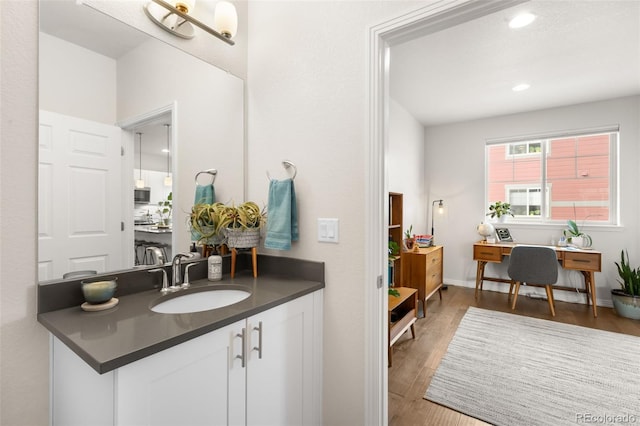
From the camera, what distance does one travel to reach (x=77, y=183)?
1.09 meters

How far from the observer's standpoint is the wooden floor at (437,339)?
1.75m

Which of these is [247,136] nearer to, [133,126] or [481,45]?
[133,126]

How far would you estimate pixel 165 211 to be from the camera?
1.44 metres

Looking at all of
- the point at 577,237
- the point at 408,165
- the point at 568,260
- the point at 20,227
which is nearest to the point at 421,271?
the point at 408,165

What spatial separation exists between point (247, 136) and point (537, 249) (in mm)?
3382

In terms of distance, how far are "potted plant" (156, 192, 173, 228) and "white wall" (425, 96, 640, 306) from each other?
167 inches

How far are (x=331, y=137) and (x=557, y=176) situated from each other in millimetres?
4151

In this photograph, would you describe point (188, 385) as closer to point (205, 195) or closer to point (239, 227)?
point (239, 227)

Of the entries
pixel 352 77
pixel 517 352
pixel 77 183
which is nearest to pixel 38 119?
pixel 77 183

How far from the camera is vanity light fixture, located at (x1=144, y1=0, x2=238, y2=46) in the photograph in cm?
128

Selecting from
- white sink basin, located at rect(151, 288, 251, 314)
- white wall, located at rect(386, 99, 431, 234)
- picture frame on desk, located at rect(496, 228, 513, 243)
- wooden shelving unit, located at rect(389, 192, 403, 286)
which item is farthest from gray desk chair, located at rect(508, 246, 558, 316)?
white sink basin, located at rect(151, 288, 251, 314)

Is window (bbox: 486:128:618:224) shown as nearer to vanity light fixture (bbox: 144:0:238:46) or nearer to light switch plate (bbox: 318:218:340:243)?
light switch plate (bbox: 318:218:340:243)

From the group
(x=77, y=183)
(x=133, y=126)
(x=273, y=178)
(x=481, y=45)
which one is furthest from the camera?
(x=481, y=45)

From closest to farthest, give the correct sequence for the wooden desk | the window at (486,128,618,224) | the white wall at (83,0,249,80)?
the white wall at (83,0,249,80)
the wooden desk
the window at (486,128,618,224)
